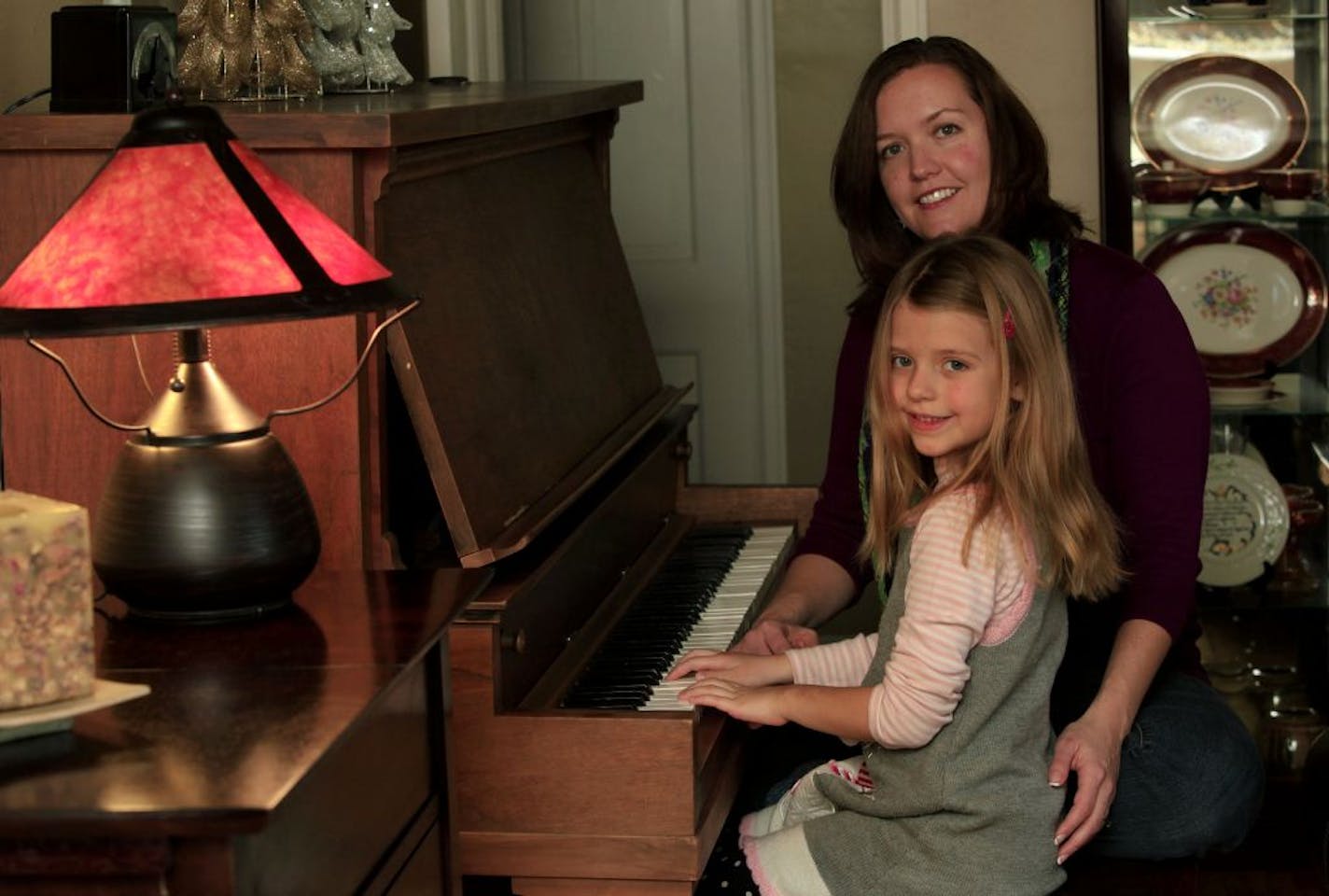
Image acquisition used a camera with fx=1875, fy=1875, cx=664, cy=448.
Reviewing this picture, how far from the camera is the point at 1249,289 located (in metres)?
3.73

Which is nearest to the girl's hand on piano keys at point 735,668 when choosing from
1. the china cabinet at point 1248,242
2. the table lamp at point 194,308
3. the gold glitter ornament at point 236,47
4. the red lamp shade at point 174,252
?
the table lamp at point 194,308

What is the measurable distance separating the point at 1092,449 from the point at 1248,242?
151 cm

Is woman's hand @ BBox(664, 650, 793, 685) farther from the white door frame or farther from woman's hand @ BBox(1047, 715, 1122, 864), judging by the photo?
the white door frame

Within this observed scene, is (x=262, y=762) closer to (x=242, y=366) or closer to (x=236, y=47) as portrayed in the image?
(x=242, y=366)

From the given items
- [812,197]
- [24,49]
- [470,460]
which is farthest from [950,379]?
[812,197]

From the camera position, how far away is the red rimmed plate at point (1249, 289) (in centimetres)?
372

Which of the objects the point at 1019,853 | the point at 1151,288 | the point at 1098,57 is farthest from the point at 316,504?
the point at 1098,57

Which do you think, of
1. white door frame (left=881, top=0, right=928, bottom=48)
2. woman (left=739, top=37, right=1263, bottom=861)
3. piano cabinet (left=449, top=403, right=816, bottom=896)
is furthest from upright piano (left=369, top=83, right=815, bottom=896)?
white door frame (left=881, top=0, right=928, bottom=48)

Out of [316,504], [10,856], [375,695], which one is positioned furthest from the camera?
[316,504]

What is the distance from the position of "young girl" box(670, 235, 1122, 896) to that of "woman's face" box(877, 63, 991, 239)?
1.23 ft

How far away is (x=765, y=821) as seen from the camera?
7.29ft

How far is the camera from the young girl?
77.5 inches

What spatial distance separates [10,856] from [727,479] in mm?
3631

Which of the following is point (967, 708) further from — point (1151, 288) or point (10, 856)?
point (10, 856)
